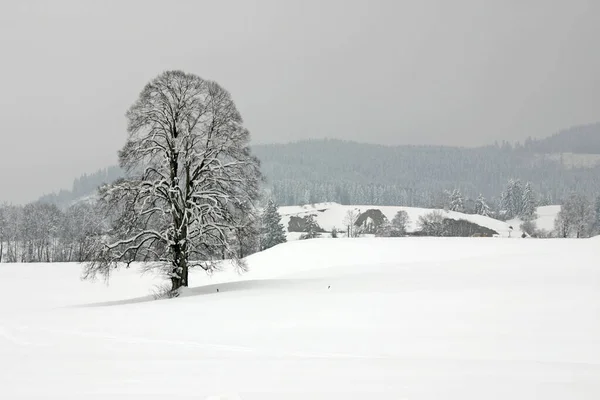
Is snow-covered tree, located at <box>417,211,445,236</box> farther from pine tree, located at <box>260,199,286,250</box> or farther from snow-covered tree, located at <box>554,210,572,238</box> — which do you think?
pine tree, located at <box>260,199,286,250</box>

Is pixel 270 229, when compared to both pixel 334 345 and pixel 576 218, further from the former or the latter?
pixel 334 345

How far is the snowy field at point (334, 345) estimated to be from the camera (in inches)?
263

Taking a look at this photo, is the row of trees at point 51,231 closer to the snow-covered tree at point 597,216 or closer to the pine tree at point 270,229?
the pine tree at point 270,229

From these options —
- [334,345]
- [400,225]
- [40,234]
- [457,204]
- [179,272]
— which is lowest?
[334,345]

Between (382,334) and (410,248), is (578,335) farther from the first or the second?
(410,248)

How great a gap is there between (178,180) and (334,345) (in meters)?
15.2

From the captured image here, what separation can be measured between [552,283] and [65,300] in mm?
35320

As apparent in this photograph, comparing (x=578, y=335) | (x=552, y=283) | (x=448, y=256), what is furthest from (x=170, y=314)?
(x=448, y=256)

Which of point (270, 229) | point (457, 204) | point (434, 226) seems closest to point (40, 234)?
point (270, 229)

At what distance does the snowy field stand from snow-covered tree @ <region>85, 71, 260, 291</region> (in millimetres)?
4469

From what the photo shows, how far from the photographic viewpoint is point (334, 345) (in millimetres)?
9984

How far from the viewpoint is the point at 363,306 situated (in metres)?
15.2

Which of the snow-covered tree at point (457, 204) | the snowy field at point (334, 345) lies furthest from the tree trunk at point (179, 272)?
the snow-covered tree at point (457, 204)

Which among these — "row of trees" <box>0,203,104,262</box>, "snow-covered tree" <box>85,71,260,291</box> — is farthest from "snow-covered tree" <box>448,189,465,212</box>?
"snow-covered tree" <box>85,71,260,291</box>
